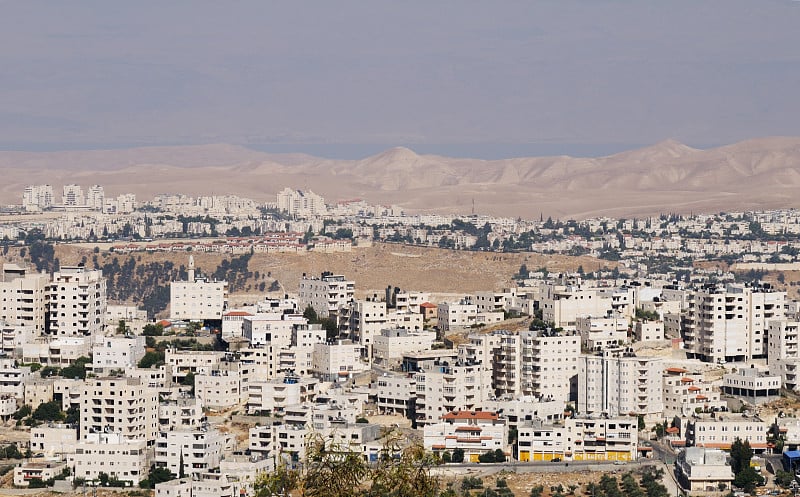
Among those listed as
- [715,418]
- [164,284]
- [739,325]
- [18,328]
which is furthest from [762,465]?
[164,284]

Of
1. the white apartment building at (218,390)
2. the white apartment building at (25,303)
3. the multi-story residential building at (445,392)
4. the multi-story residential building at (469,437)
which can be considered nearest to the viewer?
the multi-story residential building at (469,437)

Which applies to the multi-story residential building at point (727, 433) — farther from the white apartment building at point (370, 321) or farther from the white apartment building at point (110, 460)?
the white apartment building at point (110, 460)

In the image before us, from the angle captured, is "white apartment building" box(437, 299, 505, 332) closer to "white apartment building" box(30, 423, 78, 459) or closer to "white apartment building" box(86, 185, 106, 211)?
"white apartment building" box(30, 423, 78, 459)

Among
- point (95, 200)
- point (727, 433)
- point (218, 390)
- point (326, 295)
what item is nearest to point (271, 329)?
point (218, 390)

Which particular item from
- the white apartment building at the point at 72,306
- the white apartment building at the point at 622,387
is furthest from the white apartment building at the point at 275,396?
the white apartment building at the point at 72,306

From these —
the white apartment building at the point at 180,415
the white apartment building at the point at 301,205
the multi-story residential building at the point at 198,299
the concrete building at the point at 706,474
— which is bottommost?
the concrete building at the point at 706,474

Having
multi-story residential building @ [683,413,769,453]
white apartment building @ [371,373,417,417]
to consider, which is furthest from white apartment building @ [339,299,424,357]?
multi-story residential building @ [683,413,769,453]
